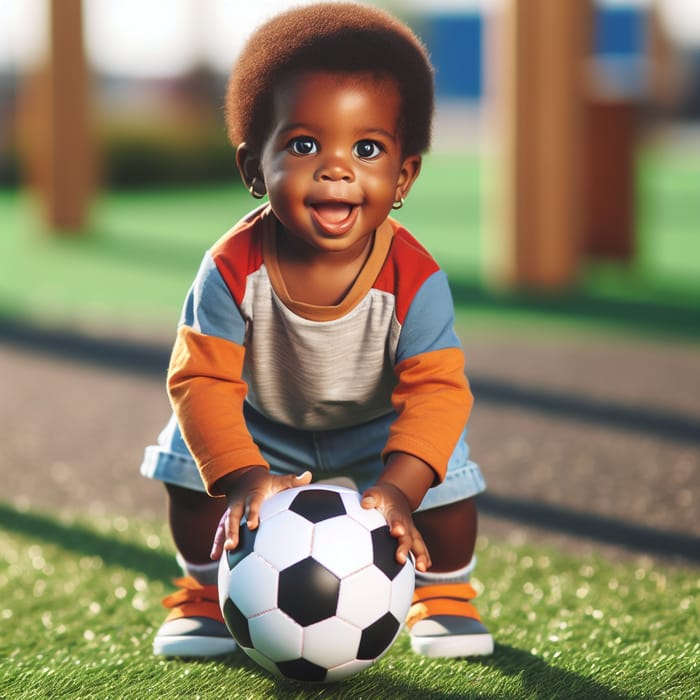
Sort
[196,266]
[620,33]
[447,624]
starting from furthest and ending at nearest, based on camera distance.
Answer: [620,33] → [196,266] → [447,624]

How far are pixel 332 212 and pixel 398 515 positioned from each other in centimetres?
62

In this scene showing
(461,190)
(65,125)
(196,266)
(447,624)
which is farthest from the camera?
(461,190)

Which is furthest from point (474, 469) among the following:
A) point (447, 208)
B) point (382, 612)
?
point (447, 208)

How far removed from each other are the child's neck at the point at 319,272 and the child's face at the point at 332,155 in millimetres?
124

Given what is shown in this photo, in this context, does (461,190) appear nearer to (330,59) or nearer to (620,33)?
(330,59)

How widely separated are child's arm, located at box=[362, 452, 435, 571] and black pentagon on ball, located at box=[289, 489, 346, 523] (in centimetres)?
5

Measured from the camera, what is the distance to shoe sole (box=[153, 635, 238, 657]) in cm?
264

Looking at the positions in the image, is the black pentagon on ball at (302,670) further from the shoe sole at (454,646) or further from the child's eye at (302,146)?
the child's eye at (302,146)

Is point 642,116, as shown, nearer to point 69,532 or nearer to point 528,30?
point 528,30

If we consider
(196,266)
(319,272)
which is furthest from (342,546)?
(196,266)

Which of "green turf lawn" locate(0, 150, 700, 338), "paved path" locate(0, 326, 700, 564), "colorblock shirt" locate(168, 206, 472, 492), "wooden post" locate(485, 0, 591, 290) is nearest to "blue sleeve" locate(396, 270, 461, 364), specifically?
"colorblock shirt" locate(168, 206, 472, 492)

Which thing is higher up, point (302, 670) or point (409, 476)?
point (409, 476)

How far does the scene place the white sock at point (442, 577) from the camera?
2783mm

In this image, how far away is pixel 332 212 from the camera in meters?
2.41
